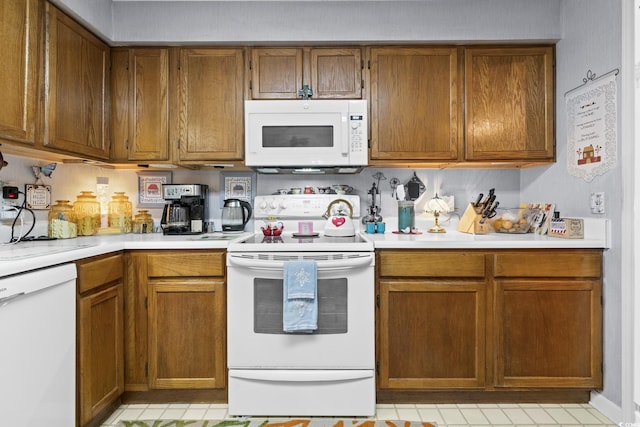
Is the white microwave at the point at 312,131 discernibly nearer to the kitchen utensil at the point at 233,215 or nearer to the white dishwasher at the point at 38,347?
the kitchen utensil at the point at 233,215

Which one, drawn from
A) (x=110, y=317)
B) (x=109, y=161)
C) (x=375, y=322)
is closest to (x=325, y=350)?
(x=375, y=322)

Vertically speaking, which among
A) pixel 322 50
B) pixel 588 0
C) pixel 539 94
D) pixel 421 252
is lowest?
pixel 421 252

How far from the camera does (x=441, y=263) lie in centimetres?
201

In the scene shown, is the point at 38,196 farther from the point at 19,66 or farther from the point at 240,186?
the point at 240,186

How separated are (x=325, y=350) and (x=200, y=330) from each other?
64 centimetres

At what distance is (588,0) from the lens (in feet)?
6.91

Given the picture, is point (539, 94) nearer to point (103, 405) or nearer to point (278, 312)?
point (278, 312)

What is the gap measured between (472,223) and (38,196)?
252 cm

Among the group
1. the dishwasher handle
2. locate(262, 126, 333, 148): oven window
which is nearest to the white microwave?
locate(262, 126, 333, 148): oven window

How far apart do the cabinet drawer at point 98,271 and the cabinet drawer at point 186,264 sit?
14cm

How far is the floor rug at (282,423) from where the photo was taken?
189 centimetres

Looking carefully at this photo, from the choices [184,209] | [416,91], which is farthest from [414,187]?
[184,209]

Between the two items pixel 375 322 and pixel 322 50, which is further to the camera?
pixel 322 50

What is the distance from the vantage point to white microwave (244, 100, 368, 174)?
231cm
